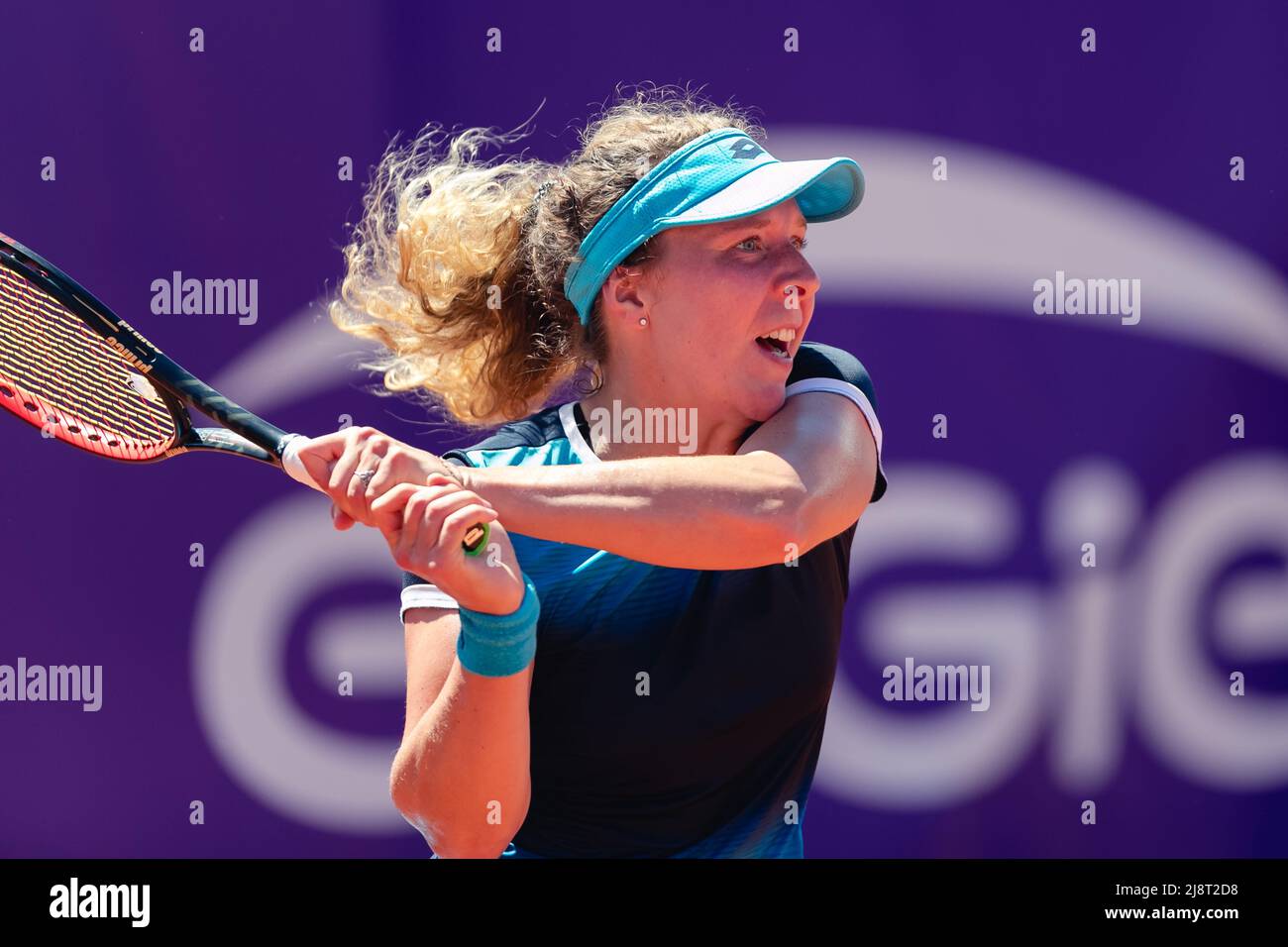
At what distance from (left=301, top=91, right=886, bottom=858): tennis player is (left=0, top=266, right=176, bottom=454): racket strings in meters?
0.50

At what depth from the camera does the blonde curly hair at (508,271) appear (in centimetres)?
251

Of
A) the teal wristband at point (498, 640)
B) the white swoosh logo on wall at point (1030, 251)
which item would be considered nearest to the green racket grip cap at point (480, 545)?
the teal wristband at point (498, 640)

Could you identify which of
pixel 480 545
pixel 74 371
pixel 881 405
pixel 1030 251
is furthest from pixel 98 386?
pixel 1030 251

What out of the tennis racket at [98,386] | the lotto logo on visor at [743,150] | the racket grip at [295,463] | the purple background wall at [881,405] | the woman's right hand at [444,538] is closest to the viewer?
the woman's right hand at [444,538]

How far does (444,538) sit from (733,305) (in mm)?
693

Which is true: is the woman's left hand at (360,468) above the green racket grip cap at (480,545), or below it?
above

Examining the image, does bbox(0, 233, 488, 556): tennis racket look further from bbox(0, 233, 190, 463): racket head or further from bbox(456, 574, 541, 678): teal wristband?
bbox(456, 574, 541, 678): teal wristband

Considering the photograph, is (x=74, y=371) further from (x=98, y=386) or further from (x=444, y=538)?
(x=444, y=538)

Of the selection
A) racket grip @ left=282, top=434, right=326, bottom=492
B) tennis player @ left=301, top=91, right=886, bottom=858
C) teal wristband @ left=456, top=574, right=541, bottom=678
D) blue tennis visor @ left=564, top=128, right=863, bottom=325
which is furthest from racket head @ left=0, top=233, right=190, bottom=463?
blue tennis visor @ left=564, top=128, right=863, bottom=325

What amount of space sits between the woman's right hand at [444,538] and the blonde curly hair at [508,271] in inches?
26.9

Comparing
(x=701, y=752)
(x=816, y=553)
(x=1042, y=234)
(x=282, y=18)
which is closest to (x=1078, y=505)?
(x=1042, y=234)

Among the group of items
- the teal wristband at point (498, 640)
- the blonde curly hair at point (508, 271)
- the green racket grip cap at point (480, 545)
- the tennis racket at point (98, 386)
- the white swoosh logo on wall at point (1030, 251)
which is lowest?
the teal wristband at point (498, 640)

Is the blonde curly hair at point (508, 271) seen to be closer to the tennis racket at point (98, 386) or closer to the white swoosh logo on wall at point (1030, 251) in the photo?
the tennis racket at point (98, 386)

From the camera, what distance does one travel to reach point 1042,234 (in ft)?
12.1
